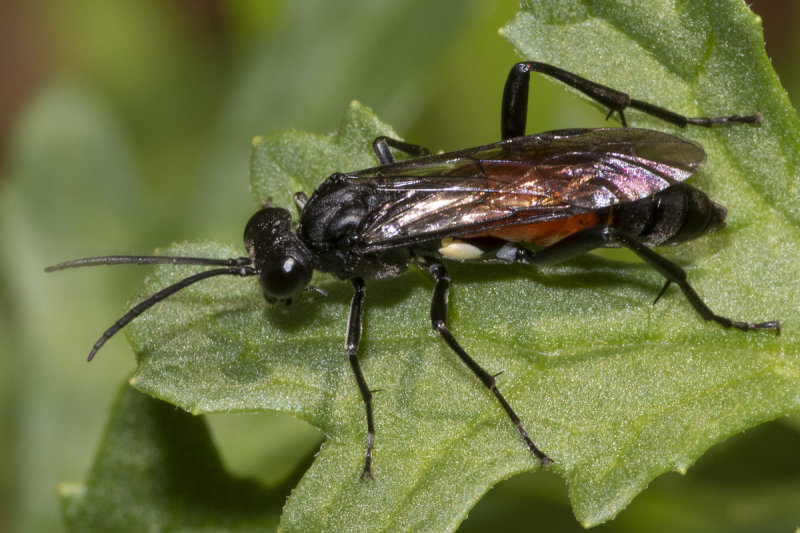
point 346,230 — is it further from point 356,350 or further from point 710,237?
point 710,237

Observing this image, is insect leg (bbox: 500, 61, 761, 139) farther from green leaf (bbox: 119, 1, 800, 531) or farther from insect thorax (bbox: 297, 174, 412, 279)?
insect thorax (bbox: 297, 174, 412, 279)

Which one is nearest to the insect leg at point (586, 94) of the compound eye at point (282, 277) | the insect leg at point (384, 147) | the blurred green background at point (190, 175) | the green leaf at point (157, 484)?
the insect leg at point (384, 147)

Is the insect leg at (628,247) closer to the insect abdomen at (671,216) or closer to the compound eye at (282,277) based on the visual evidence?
the insect abdomen at (671,216)

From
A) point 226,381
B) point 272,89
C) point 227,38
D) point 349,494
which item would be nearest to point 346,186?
point 226,381

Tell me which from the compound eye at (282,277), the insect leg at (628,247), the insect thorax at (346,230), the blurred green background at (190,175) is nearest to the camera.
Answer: the insect leg at (628,247)

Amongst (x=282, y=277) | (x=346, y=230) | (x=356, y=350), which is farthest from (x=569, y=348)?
(x=282, y=277)

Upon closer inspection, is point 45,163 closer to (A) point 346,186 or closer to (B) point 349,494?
(A) point 346,186

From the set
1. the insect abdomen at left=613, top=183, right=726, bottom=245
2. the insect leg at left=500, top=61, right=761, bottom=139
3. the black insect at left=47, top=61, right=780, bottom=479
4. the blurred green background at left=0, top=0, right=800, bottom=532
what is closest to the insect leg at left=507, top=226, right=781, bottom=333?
the black insect at left=47, top=61, right=780, bottom=479
